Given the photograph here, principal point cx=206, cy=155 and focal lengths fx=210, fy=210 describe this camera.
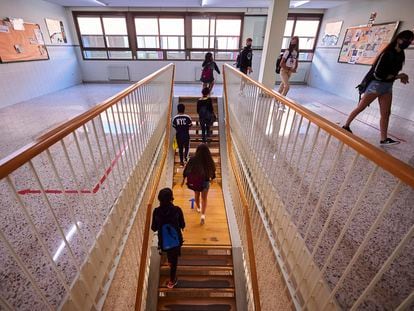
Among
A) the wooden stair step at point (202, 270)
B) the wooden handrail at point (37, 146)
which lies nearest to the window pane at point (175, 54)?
the wooden stair step at point (202, 270)

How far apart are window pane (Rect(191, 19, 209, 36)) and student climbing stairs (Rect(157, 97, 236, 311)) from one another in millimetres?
7218

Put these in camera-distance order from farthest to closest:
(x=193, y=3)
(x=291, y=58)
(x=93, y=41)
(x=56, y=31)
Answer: (x=93, y=41) → (x=56, y=31) → (x=193, y=3) → (x=291, y=58)

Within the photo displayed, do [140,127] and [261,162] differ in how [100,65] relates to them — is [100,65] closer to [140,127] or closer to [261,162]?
[140,127]

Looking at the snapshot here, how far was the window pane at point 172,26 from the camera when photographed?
8.38 m

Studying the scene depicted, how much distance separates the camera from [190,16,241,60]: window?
27.5ft

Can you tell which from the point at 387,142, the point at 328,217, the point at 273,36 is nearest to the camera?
the point at 328,217

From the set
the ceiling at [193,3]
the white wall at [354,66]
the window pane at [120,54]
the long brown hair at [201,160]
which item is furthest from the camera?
the window pane at [120,54]

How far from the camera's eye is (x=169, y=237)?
91.2 inches

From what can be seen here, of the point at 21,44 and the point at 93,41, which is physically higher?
the point at 93,41

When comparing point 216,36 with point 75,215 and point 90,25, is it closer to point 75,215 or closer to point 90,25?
point 90,25

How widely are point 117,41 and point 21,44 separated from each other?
337 cm

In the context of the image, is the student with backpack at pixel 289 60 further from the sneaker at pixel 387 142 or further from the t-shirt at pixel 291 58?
the sneaker at pixel 387 142

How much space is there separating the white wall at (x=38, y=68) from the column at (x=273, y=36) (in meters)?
6.91

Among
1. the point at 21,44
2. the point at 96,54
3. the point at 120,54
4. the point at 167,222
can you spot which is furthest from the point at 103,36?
the point at 167,222
